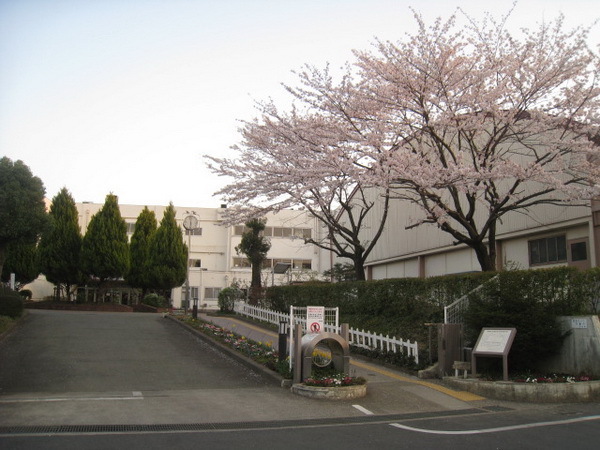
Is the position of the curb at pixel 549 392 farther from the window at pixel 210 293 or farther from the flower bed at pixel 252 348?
the window at pixel 210 293

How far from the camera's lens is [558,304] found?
11.2 m

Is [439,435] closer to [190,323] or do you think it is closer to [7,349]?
[7,349]

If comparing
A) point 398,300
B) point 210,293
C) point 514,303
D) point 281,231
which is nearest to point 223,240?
point 281,231

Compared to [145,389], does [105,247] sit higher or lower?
higher

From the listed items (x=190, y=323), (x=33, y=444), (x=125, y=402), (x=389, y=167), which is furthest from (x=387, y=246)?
(x=33, y=444)

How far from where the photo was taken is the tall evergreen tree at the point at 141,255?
3938cm

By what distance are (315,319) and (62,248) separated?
3061cm

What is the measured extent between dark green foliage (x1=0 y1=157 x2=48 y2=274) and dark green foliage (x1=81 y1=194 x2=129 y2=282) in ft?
54.9

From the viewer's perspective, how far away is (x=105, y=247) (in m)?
36.6

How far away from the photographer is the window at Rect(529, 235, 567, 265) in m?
17.9

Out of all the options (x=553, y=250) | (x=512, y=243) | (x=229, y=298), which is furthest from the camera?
(x=229, y=298)

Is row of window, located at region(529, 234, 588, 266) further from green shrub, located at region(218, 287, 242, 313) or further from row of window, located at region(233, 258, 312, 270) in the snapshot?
row of window, located at region(233, 258, 312, 270)

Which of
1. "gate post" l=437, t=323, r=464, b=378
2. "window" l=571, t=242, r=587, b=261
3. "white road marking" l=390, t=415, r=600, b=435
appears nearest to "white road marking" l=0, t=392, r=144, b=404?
"white road marking" l=390, t=415, r=600, b=435

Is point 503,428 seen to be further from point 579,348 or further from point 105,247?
point 105,247
